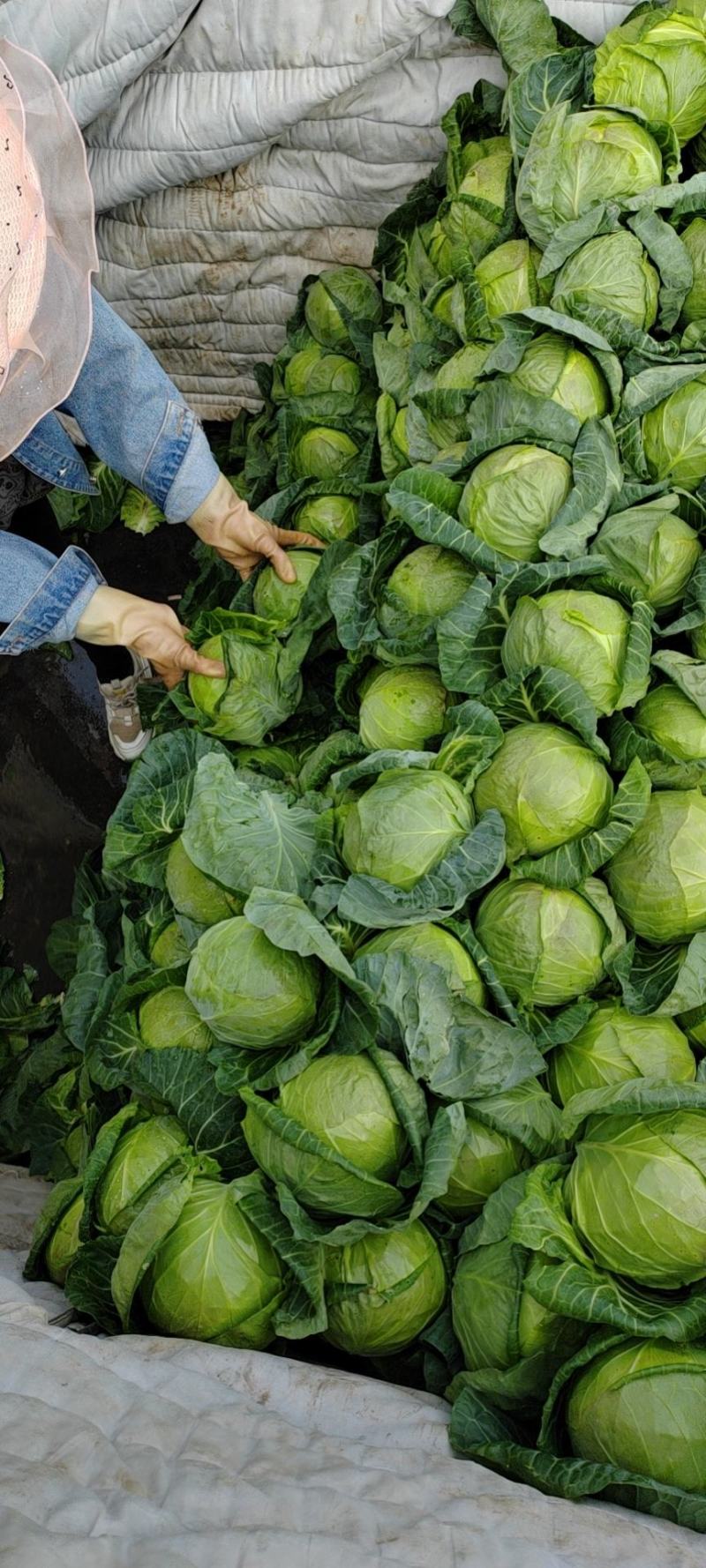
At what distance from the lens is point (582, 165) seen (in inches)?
111

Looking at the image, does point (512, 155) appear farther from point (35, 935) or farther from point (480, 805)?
point (35, 935)

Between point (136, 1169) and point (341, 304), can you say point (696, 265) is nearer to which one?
point (341, 304)

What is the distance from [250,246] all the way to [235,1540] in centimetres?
405

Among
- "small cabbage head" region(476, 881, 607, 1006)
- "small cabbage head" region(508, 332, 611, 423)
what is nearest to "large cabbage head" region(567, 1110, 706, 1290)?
"small cabbage head" region(476, 881, 607, 1006)

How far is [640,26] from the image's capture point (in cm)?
306

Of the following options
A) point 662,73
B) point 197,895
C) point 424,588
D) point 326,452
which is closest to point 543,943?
point 197,895

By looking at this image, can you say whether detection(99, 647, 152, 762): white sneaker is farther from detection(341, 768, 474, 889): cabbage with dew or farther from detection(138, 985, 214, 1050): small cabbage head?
detection(341, 768, 474, 889): cabbage with dew

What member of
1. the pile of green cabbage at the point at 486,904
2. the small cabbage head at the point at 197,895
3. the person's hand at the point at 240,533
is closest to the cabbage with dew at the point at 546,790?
the pile of green cabbage at the point at 486,904

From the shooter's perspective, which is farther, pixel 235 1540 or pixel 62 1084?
pixel 62 1084

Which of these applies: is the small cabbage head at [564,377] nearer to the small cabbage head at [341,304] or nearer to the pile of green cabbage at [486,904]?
the pile of green cabbage at [486,904]

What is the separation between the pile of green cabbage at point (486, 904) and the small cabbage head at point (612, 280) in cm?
1

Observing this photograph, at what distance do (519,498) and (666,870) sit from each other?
94 centimetres

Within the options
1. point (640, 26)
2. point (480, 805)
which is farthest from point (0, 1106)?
point (640, 26)

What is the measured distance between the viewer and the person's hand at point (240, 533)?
129 inches
